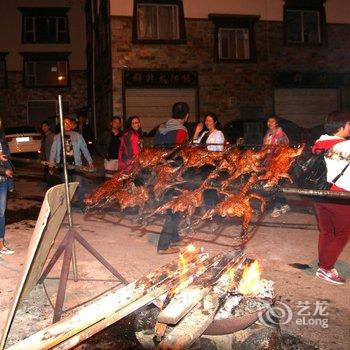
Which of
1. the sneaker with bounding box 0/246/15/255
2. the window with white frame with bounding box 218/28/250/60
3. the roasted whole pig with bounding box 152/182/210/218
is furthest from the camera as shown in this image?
the window with white frame with bounding box 218/28/250/60

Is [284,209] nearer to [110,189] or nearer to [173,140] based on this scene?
[173,140]

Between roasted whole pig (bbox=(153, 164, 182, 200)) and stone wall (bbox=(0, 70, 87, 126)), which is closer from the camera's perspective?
roasted whole pig (bbox=(153, 164, 182, 200))

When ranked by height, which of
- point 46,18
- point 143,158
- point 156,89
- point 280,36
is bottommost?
point 143,158

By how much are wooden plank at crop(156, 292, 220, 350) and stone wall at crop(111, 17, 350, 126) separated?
1537 centimetres

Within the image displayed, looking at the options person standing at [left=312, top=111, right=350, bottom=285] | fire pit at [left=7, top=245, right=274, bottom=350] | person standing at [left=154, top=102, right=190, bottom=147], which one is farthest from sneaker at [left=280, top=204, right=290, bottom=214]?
fire pit at [left=7, top=245, right=274, bottom=350]

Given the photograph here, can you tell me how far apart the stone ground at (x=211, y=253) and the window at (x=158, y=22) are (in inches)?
442

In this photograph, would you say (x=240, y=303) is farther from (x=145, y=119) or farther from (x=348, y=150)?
(x=145, y=119)

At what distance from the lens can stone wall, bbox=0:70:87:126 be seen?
28.5m

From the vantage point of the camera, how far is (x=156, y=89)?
18484mm

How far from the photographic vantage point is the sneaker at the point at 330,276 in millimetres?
4961

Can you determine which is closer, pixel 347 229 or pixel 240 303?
pixel 240 303

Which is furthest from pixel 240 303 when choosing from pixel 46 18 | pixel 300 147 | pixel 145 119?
pixel 46 18

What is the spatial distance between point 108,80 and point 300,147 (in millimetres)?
15833

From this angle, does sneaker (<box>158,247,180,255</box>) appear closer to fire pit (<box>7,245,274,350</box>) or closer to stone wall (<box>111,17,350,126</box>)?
fire pit (<box>7,245,274,350</box>)
